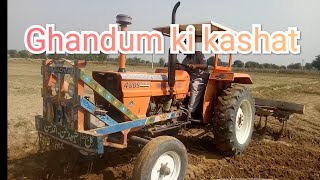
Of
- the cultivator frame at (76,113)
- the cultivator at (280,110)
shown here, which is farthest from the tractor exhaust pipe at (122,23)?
the cultivator at (280,110)

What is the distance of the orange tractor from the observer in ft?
11.5

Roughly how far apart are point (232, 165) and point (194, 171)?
68 cm

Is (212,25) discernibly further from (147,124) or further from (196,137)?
(196,137)

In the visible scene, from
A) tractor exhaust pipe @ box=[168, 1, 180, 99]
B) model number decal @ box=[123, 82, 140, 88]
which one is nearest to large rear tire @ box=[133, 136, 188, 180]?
model number decal @ box=[123, 82, 140, 88]

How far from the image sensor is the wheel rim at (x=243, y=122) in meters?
5.56

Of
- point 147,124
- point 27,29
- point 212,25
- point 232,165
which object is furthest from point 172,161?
point 27,29

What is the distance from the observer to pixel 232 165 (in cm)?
477

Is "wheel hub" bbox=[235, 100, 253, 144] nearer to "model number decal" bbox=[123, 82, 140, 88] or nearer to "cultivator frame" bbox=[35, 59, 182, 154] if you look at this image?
"cultivator frame" bbox=[35, 59, 182, 154]

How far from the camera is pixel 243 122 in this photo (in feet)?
18.9

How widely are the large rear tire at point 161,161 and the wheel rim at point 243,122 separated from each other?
194cm

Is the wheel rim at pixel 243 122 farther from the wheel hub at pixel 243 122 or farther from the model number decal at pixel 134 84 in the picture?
the model number decal at pixel 134 84

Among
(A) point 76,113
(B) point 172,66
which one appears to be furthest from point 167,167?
(B) point 172,66

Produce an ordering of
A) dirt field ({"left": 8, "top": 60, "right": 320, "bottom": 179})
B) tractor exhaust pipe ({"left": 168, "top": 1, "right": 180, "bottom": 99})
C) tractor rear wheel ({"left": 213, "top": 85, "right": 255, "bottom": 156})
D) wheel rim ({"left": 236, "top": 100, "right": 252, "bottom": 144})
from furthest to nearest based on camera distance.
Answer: wheel rim ({"left": 236, "top": 100, "right": 252, "bottom": 144}), tractor rear wheel ({"left": 213, "top": 85, "right": 255, "bottom": 156}), dirt field ({"left": 8, "top": 60, "right": 320, "bottom": 179}), tractor exhaust pipe ({"left": 168, "top": 1, "right": 180, "bottom": 99})

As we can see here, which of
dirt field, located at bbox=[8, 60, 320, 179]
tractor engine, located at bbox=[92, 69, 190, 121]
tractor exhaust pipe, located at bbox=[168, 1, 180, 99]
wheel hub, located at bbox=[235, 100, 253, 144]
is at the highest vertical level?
tractor exhaust pipe, located at bbox=[168, 1, 180, 99]
